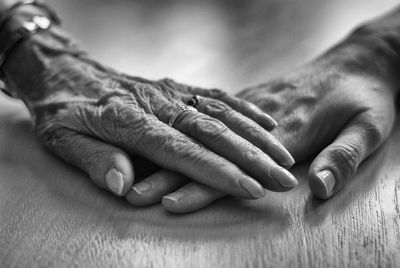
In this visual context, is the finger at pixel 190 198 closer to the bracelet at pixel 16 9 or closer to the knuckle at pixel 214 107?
the knuckle at pixel 214 107

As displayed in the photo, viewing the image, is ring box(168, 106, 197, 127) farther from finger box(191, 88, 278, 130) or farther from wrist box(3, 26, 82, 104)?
wrist box(3, 26, 82, 104)

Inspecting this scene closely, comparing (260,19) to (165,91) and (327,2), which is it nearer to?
(327,2)

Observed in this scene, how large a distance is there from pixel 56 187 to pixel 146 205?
15cm

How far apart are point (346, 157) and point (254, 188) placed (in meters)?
0.16

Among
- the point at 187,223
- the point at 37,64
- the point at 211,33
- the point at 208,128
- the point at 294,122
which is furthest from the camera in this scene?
the point at 211,33

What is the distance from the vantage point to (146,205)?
80 centimetres

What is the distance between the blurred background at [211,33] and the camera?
1.27 metres

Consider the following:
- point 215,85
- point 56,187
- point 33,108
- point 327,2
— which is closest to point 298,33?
point 327,2

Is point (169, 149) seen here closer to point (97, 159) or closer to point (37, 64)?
point (97, 159)

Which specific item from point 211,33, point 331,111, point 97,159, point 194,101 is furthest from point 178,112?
point 211,33

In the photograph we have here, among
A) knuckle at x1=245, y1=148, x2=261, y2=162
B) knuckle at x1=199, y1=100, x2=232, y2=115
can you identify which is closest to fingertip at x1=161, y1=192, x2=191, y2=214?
knuckle at x1=245, y1=148, x2=261, y2=162

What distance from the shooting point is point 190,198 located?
0.78m

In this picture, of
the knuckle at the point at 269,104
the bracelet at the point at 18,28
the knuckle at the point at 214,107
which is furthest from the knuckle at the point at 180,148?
the bracelet at the point at 18,28

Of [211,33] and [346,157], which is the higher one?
[346,157]
